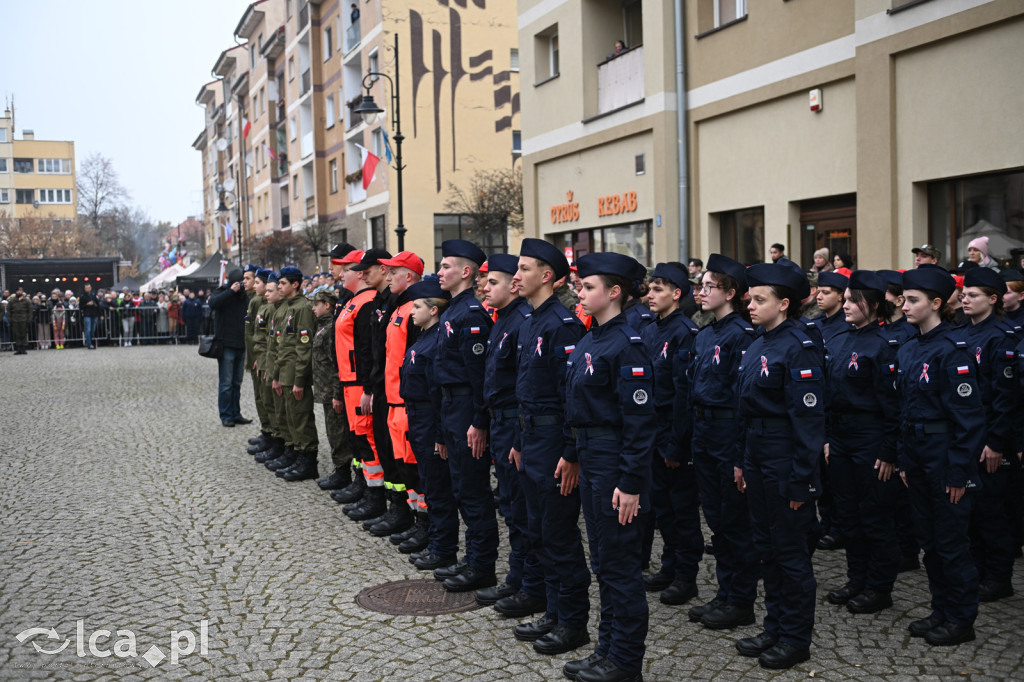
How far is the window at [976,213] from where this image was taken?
11.6 meters

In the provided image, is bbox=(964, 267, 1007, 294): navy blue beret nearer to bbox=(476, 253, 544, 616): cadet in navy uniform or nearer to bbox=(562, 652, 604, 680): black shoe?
bbox=(476, 253, 544, 616): cadet in navy uniform

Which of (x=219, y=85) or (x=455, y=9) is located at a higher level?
(x=219, y=85)

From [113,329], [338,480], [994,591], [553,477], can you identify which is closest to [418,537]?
[338,480]

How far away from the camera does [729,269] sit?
6.22m

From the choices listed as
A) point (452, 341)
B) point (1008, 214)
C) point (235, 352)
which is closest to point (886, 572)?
point (452, 341)

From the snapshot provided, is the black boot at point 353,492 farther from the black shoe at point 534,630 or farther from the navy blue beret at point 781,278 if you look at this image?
the navy blue beret at point 781,278

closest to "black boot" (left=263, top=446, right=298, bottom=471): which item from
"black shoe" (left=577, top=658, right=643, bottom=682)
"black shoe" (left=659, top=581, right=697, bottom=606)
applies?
"black shoe" (left=659, top=581, right=697, bottom=606)

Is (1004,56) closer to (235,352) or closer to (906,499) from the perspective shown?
(906,499)

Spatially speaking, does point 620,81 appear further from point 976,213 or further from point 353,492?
point 353,492

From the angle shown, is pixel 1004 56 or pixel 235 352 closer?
pixel 1004 56

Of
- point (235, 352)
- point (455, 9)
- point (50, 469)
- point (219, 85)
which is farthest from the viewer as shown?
point (219, 85)

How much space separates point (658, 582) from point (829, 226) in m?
9.49

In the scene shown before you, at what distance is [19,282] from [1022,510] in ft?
141

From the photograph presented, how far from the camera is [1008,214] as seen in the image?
11703 millimetres
